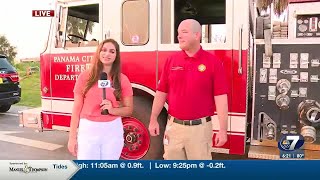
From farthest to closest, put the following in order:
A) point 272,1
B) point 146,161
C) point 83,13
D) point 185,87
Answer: point 83,13 → point 272,1 → point 146,161 → point 185,87

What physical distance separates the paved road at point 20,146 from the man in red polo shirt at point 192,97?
0.88ft

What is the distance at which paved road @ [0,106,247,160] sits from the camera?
2.90m

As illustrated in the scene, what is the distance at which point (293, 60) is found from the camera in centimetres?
299

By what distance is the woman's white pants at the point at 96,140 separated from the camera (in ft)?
9.21

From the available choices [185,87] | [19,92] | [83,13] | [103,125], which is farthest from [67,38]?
[185,87]

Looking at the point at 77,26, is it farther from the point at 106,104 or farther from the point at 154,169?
the point at 154,169

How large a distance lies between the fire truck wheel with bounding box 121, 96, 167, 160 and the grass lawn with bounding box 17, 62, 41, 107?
2.42 ft

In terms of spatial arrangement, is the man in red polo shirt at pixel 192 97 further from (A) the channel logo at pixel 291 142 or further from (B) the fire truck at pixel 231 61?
(A) the channel logo at pixel 291 142

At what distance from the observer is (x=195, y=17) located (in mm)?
3234

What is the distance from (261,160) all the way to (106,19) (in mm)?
1661

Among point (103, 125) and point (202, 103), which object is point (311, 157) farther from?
point (103, 125)

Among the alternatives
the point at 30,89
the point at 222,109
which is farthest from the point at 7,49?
the point at 222,109

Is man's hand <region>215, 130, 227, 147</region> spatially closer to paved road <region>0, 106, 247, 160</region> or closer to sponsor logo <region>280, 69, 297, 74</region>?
paved road <region>0, 106, 247, 160</region>

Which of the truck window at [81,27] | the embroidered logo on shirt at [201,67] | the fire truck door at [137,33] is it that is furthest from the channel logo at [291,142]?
the truck window at [81,27]
